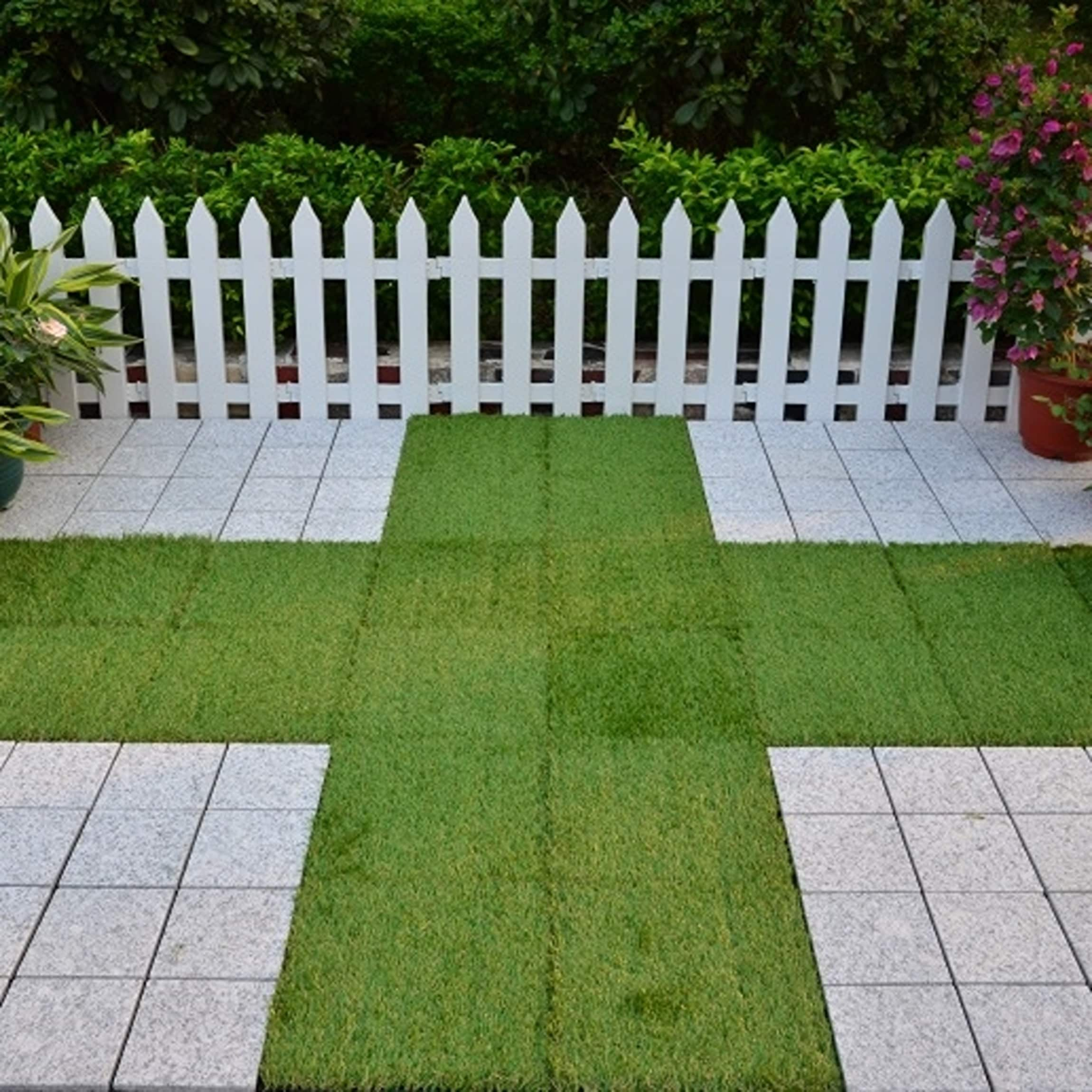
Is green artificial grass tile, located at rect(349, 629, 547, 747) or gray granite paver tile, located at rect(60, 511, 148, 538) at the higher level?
green artificial grass tile, located at rect(349, 629, 547, 747)

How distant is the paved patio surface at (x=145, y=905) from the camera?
336cm

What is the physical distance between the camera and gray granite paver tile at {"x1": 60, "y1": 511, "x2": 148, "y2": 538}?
5.85 meters

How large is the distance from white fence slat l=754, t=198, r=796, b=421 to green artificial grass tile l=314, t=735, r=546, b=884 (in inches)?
117

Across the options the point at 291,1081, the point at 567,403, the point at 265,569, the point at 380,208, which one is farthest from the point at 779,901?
the point at 380,208

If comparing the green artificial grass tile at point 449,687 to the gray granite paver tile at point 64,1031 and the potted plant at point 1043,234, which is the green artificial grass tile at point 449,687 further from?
the potted plant at point 1043,234

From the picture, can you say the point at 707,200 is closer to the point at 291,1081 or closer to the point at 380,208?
the point at 380,208

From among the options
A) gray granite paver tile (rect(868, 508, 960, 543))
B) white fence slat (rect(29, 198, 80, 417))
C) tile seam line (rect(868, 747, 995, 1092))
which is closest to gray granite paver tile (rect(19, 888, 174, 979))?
tile seam line (rect(868, 747, 995, 1092))

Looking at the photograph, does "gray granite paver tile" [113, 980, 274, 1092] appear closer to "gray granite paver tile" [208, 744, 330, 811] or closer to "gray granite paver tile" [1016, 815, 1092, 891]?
"gray granite paver tile" [208, 744, 330, 811]

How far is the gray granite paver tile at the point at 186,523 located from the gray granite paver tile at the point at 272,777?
1549 mm

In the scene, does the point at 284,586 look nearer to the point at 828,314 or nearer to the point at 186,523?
the point at 186,523

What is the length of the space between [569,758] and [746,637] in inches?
36.1

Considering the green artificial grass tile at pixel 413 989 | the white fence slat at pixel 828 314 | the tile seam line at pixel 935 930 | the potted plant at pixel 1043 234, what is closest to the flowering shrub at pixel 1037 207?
the potted plant at pixel 1043 234

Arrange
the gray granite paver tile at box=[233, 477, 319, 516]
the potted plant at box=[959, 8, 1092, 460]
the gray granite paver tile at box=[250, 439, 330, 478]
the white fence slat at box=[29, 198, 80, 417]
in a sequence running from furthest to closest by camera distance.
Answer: the white fence slat at box=[29, 198, 80, 417]
the gray granite paver tile at box=[250, 439, 330, 478]
the potted plant at box=[959, 8, 1092, 460]
the gray granite paver tile at box=[233, 477, 319, 516]

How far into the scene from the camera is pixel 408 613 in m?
5.23
